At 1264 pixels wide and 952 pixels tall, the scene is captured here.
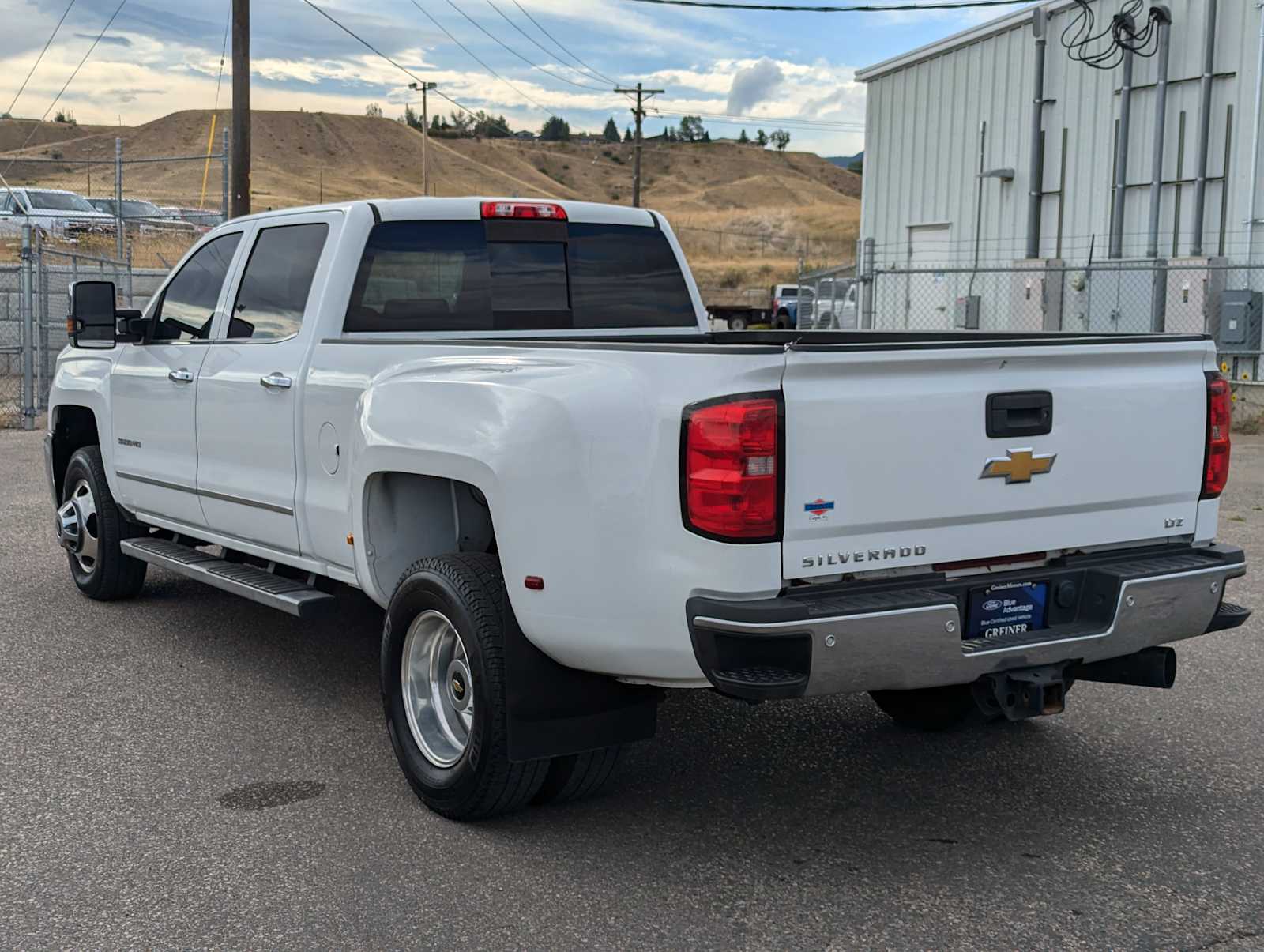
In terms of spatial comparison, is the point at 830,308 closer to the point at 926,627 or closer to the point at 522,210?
the point at 522,210

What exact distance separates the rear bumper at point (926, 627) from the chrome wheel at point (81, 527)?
16.5 ft

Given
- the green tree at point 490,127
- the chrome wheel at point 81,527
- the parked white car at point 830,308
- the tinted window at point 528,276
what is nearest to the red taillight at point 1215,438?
the tinted window at point 528,276

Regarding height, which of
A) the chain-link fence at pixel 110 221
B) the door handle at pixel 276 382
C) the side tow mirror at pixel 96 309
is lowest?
the door handle at pixel 276 382

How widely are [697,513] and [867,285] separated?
18.9 metres

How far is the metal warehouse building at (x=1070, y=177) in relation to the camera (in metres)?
19.1

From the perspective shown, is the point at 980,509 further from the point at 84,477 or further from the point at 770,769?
the point at 84,477

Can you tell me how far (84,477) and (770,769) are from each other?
4.49m

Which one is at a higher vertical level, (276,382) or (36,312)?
A: (36,312)

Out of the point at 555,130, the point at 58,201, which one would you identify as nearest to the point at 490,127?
the point at 555,130

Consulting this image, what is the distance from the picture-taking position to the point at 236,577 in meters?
6.02

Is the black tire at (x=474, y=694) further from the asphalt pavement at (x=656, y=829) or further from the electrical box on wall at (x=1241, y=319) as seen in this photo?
the electrical box on wall at (x=1241, y=319)

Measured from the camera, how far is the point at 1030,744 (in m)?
5.42

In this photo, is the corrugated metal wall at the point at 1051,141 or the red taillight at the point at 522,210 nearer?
the red taillight at the point at 522,210

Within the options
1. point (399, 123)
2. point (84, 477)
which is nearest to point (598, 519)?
point (84, 477)
